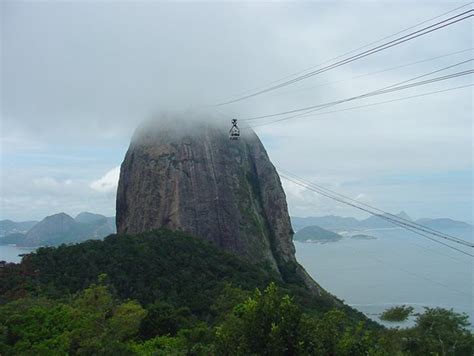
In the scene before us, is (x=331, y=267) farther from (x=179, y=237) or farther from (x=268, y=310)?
(x=268, y=310)

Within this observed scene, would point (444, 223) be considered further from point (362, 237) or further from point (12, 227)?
point (12, 227)

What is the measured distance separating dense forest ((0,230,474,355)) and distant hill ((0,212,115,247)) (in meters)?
92.1

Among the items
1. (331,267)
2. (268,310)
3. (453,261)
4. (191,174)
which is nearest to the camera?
(268,310)

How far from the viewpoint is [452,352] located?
59.0ft

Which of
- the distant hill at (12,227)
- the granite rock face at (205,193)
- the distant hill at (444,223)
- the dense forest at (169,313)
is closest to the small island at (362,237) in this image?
the distant hill at (444,223)

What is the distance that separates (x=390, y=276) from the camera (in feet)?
279

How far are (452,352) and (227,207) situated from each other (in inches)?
1115

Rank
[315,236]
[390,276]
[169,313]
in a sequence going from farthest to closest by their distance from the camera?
[315,236], [390,276], [169,313]

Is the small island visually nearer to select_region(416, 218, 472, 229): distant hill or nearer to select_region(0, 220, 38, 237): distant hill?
select_region(416, 218, 472, 229): distant hill

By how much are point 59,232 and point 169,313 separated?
375ft

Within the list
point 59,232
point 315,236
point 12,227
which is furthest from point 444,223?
point 12,227

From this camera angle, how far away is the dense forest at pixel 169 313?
27.6 feet

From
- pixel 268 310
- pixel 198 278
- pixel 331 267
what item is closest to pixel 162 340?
pixel 268 310

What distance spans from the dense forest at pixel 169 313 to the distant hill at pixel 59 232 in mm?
92122
